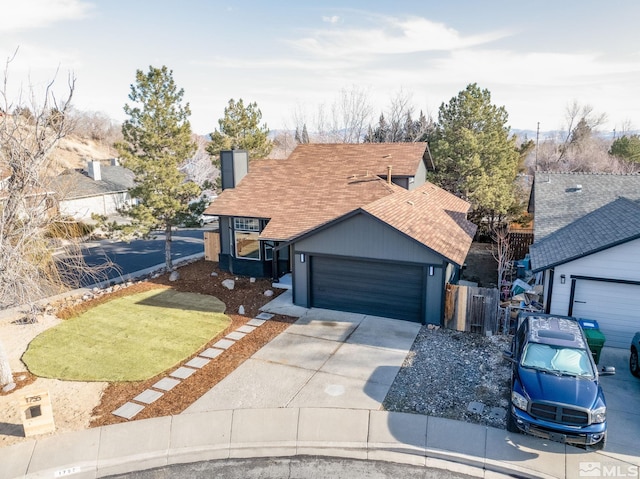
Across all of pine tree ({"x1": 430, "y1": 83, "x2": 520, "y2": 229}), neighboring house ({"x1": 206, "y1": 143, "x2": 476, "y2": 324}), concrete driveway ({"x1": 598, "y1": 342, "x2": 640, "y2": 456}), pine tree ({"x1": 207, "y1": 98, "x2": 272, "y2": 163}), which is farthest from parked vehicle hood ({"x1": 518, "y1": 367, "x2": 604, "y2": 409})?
pine tree ({"x1": 207, "y1": 98, "x2": 272, "y2": 163})

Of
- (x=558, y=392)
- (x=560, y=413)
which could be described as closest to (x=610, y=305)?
(x=558, y=392)

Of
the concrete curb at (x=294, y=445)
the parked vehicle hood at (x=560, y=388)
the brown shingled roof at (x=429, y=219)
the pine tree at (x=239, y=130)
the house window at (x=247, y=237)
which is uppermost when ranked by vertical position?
the pine tree at (x=239, y=130)

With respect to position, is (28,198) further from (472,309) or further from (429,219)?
(472,309)

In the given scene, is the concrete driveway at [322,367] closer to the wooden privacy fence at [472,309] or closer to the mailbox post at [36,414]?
the wooden privacy fence at [472,309]

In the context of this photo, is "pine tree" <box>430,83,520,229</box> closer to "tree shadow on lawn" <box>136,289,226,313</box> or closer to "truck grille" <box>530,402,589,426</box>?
"tree shadow on lawn" <box>136,289,226,313</box>

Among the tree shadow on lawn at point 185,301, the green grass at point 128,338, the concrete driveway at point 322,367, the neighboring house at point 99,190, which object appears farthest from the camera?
the neighboring house at point 99,190

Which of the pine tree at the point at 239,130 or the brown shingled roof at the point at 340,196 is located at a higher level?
the pine tree at the point at 239,130

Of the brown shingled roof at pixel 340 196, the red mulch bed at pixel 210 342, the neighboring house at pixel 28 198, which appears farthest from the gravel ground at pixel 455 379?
the neighboring house at pixel 28 198
